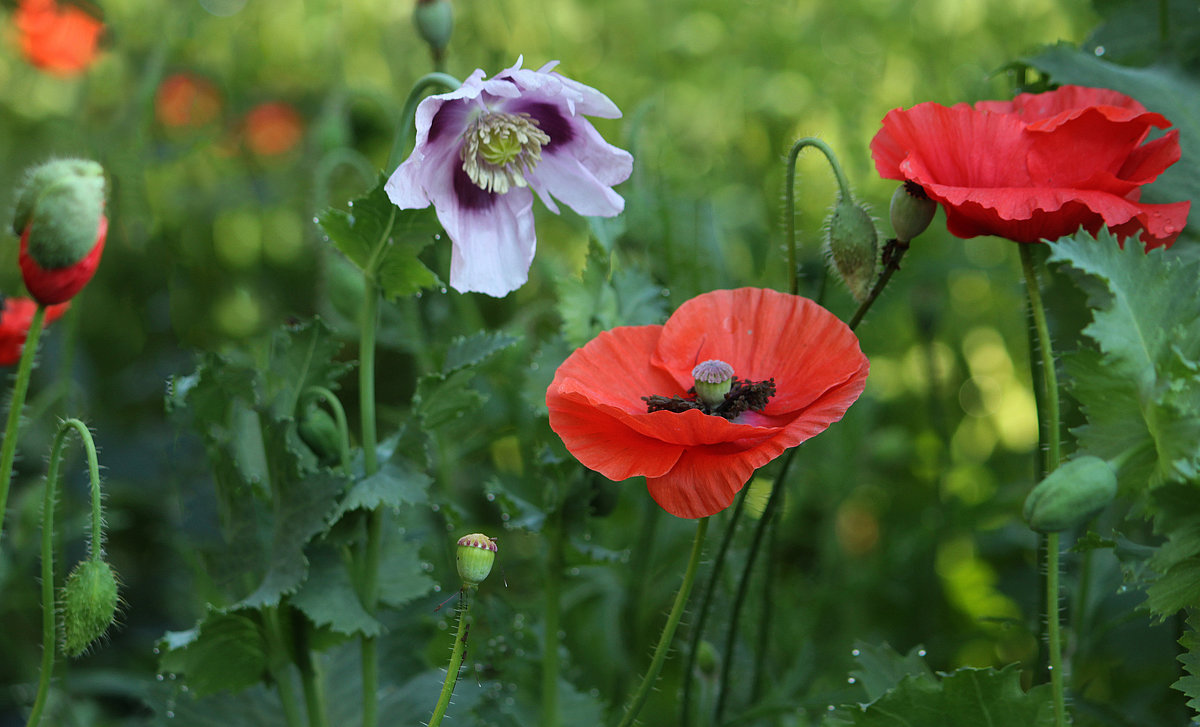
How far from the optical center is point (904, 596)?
1337 mm

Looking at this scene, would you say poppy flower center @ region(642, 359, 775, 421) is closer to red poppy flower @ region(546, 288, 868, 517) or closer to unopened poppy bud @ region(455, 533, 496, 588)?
red poppy flower @ region(546, 288, 868, 517)

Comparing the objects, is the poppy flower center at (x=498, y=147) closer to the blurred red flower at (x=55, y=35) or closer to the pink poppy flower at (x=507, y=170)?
the pink poppy flower at (x=507, y=170)

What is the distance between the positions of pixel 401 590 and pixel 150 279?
0.99m

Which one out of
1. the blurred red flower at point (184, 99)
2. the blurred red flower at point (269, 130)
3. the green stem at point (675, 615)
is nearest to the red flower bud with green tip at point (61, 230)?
the green stem at point (675, 615)

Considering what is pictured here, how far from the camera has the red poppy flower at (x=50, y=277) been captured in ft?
2.44

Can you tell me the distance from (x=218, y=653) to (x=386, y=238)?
36 cm

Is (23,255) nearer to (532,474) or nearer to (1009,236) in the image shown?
(532,474)

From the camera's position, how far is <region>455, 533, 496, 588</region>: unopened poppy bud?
0.59 metres

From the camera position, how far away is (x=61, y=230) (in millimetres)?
732

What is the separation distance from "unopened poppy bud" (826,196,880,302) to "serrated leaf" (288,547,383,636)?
443 mm

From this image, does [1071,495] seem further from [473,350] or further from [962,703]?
[473,350]

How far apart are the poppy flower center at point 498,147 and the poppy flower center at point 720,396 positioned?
0.68 feet

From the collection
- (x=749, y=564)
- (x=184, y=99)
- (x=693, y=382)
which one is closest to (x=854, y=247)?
(x=693, y=382)

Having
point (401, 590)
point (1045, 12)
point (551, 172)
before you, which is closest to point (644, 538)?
point (401, 590)
